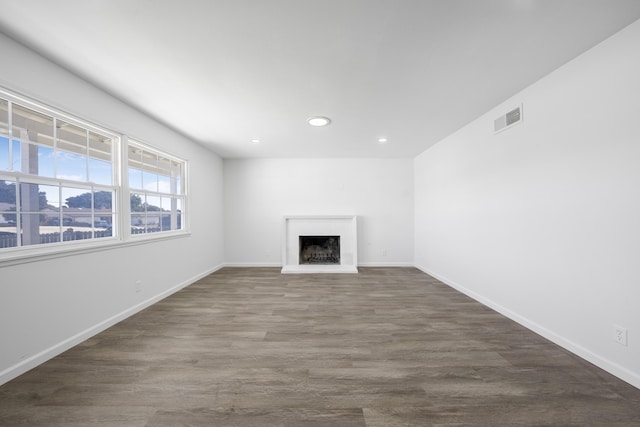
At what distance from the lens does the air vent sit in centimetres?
240

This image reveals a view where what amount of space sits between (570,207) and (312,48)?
249 centimetres

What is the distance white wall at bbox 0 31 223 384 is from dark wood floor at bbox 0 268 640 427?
0.61 feet

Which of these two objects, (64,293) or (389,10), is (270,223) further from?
(389,10)

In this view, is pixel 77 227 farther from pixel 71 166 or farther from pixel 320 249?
pixel 320 249

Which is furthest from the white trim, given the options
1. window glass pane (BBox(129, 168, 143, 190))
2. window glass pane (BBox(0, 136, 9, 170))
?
window glass pane (BBox(0, 136, 9, 170))

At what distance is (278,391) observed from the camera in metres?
1.52

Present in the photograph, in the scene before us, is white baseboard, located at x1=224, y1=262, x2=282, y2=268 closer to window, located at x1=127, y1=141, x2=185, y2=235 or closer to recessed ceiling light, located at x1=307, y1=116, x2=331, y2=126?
window, located at x1=127, y1=141, x2=185, y2=235

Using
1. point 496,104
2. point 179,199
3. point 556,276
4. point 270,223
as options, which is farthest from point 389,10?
point 270,223

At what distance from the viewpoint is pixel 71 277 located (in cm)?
203

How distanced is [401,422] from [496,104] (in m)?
3.23

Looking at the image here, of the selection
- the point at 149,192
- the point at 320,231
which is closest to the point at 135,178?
the point at 149,192

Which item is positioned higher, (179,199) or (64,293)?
(179,199)

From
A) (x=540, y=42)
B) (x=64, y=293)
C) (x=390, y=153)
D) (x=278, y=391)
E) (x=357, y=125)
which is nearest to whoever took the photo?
(x=278, y=391)

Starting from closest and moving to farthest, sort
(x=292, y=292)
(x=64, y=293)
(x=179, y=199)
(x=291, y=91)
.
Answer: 1. (x=64, y=293)
2. (x=291, y=91)
3. (x=292, y=292)
4. (x=179, y=199)
